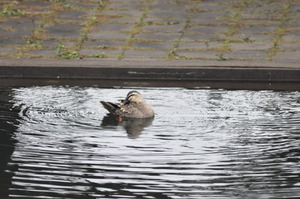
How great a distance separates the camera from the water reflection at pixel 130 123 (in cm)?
1034

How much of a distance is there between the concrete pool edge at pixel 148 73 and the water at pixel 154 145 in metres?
0.58

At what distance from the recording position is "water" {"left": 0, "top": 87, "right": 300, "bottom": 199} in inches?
304

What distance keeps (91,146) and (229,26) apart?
709cm

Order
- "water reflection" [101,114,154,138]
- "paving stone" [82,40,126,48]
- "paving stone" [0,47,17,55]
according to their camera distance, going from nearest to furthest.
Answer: "water reflection" [101,114,154,138] → "paving stone" [0,47,17,55] → "paving stone" [82,40,126,48]

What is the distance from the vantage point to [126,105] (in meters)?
11.1

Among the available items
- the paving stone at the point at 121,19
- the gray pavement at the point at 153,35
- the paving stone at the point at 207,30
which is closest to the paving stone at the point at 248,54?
the gray pavement at the point at 153,35

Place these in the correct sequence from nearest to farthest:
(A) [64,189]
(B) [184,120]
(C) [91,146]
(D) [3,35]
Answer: (A) [64,189] < (C) [91,146] < (B) [184,120] < (D) [3,35]

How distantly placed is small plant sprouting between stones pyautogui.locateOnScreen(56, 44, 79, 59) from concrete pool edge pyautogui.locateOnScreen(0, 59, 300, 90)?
1.74ft

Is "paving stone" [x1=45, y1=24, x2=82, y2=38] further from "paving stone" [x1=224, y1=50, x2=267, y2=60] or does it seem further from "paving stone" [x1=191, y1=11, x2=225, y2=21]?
"paving stone" [x1=224, y1=50, x2=267, y2=60]

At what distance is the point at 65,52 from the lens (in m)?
13.9

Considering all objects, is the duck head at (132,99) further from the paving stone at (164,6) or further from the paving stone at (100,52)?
the paving stone at (164,6)

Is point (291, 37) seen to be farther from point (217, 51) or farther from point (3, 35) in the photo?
point (3, 35)

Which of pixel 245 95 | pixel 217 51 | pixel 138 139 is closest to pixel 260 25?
pixel 217 51

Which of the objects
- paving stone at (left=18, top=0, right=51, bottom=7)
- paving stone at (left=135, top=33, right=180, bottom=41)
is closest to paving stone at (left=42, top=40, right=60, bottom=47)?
paving stone at (left=135, top=33, right=180, bottom=41)
